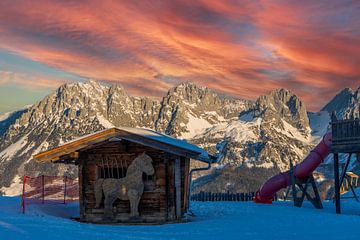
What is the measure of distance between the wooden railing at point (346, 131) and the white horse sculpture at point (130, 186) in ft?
36.2

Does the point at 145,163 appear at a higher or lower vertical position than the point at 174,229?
higher

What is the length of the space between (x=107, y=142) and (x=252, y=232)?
7.67m

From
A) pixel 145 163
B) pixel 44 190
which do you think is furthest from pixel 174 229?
pixel 44 190

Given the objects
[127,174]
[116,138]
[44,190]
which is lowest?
[44,190]

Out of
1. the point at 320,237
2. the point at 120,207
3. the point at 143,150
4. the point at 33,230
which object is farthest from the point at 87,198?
the point at 320,237

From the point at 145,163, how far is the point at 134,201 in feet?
5.36

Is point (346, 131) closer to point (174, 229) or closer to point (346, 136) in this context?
point (346, 136)

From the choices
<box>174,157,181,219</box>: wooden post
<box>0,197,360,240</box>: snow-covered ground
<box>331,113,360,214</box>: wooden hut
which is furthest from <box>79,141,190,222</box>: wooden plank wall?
<box>331,113,360,214</box>: wooden hut

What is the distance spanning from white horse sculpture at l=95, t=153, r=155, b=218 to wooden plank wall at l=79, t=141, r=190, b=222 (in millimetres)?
264

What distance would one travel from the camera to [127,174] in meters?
21.7

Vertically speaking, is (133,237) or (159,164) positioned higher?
(159,164)

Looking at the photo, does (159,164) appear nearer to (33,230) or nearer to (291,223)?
(291,223)

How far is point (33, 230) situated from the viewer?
13.8 metres

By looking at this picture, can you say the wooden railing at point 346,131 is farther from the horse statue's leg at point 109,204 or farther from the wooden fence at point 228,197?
the wooden fence at point 228,197
